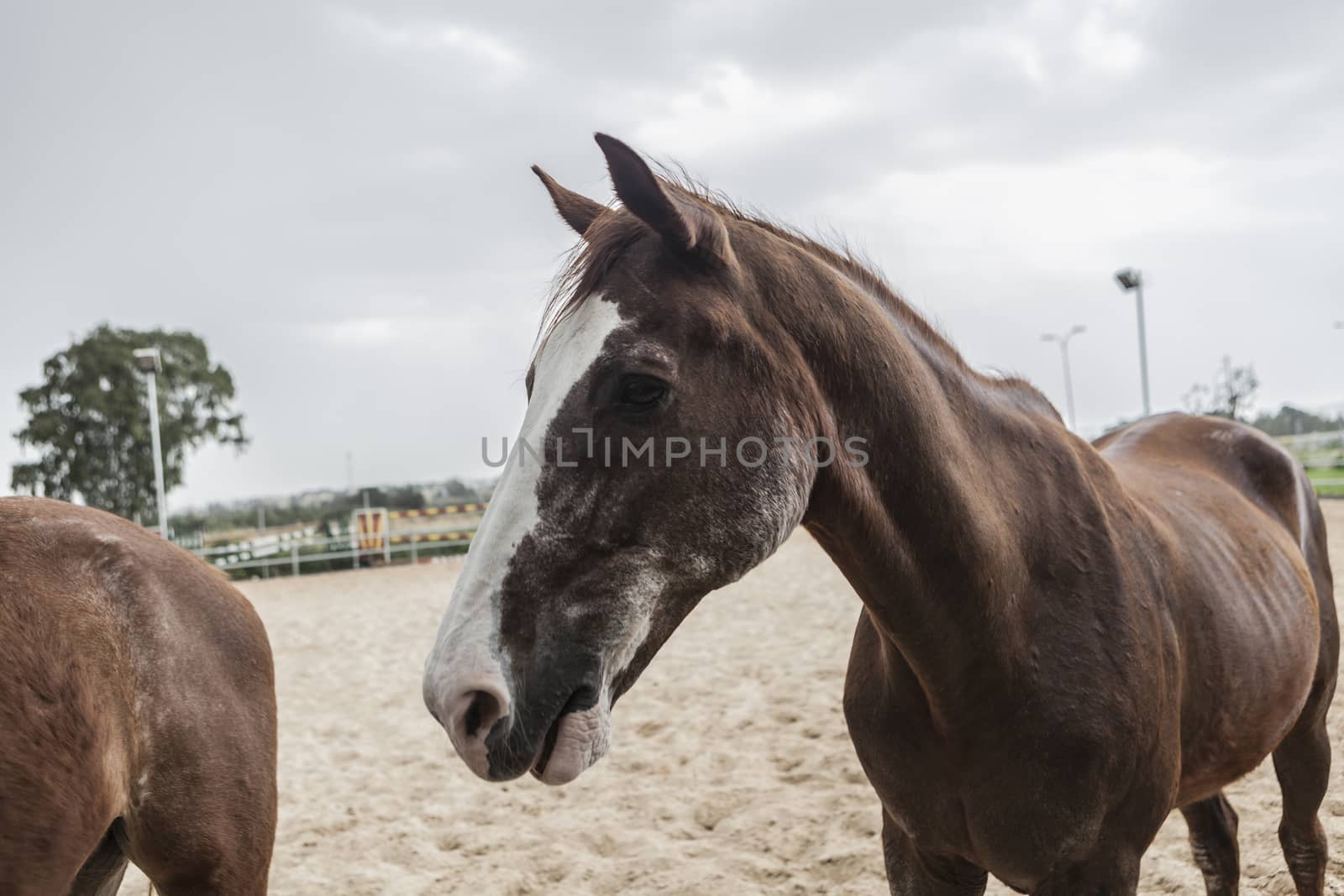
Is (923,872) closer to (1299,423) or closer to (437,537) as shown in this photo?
(437,537)

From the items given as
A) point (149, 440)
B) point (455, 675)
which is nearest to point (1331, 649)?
point (455, 675)

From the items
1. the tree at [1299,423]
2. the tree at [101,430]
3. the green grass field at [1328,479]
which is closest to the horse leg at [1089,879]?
the green grass field at [1328,479]

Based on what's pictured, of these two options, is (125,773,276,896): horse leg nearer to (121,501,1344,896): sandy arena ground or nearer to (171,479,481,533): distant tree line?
(121,501,1344,896): sandy arena ground

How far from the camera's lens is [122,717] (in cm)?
201

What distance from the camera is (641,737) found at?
5.60 metres

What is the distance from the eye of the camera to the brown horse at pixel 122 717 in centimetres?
182

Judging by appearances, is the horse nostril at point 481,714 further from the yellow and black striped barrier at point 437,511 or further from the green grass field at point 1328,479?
the yellow and black striped barrier at point 437,511

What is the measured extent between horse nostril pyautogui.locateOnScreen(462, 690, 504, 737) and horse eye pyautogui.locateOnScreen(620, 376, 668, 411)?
1.58 ft

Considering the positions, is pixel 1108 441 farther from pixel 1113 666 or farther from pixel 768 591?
pixel 768 591

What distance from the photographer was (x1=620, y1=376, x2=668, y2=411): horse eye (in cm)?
138

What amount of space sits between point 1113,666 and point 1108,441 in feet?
6.62

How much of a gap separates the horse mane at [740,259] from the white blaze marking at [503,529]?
0.23 feet

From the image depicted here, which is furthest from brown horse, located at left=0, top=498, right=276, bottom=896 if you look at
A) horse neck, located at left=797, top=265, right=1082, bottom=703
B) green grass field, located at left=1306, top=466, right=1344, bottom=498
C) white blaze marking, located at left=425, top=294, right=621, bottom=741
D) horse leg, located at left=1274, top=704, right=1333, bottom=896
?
green grass field, located at left=1306, top=466, right=1344, bottom=498

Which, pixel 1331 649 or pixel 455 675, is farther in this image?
pixel 1331 649
